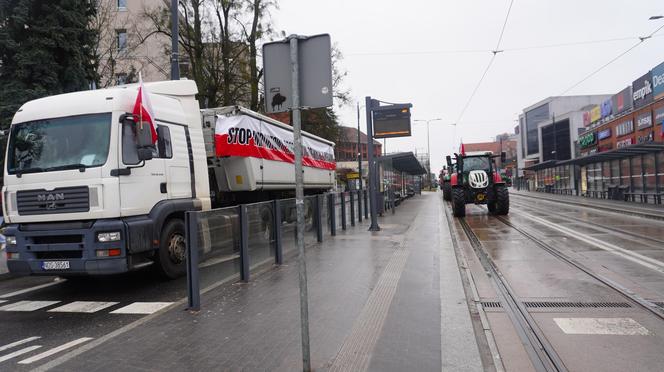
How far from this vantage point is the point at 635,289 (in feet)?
21.2

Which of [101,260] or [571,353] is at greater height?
[101,260]

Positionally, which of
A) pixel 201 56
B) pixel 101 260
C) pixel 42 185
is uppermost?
pixel 201 56

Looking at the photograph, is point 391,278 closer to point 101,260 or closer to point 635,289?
point 635,289

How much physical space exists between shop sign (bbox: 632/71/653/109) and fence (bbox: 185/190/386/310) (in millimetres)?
27522

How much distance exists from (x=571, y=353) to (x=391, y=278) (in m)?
3.39

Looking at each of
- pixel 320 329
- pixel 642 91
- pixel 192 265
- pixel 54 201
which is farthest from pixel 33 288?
pixel 642 91

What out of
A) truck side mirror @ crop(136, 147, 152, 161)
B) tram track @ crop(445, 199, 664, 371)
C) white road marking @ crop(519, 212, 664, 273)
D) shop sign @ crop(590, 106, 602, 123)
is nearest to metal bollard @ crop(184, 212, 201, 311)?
truck side mirror @ crop(136, 147, 152, 161)

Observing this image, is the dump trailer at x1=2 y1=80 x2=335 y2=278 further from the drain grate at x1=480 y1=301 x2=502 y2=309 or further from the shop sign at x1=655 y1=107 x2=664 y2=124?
the shop sign at x1=655 y1=107 x2=664 y2=124

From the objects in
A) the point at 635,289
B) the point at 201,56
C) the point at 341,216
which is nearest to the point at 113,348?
the point at 635,289

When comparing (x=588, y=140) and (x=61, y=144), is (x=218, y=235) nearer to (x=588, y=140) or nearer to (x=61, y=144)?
(x=61, y=144)

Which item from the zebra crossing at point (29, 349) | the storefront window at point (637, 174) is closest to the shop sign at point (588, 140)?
the storefront window at point (637, 174)

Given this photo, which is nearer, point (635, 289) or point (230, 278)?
point (635, 289)

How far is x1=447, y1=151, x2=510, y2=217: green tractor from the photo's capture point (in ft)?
62.5

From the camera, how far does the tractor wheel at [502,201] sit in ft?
62.4
